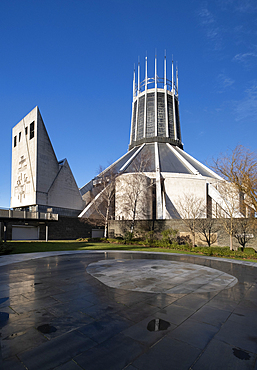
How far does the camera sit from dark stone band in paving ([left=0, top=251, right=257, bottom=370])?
3062mm

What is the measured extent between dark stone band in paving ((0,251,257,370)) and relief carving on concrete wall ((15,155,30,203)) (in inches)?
1126

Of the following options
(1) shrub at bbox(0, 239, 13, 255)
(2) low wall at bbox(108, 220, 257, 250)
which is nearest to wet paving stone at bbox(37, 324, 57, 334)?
(1) shrub at bbox(0, 239, 13, 255)

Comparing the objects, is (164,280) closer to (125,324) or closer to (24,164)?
(125,324)

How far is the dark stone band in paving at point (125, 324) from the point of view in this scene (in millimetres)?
3062

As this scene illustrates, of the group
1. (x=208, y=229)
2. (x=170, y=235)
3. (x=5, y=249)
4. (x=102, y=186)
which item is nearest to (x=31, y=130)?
(x=102, y=186)

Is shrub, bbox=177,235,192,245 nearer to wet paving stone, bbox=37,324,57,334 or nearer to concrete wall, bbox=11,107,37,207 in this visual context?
wet paving stone, bbox=37,324,57,334

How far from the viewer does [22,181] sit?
34.6m

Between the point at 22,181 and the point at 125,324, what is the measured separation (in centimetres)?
3482

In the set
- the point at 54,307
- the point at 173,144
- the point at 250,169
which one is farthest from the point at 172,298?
the point at 173,144

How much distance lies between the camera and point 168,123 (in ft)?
177

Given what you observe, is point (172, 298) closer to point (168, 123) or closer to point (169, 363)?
point (169, 363)

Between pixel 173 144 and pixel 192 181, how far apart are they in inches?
798

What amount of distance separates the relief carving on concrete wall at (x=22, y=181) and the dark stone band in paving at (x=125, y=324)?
28.6 metres

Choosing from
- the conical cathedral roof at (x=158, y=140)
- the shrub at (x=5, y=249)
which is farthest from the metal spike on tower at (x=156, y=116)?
the shrub at (x=5, y=249)
